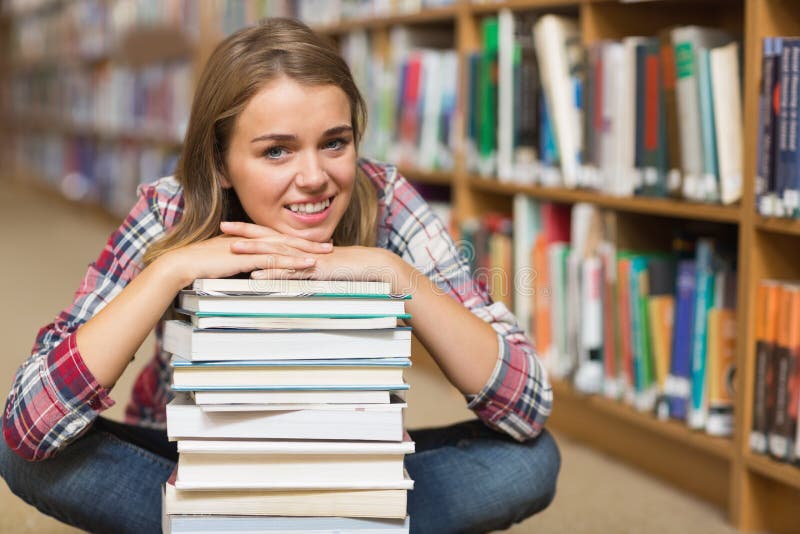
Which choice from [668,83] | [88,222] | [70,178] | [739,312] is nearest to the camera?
[739,312]

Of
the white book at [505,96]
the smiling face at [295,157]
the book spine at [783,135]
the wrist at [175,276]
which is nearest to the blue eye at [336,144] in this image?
the smiling face at [295,157]

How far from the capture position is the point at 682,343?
1901mm

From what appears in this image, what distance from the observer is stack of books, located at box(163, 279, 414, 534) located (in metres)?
1.01

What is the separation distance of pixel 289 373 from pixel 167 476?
335 mm

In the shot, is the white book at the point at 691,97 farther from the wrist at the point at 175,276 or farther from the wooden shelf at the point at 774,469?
the wrist at the point at 175,276

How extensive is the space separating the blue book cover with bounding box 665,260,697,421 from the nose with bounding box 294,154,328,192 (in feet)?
3.01

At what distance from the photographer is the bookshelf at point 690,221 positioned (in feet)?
5.49

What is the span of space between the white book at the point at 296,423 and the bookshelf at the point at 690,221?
0.88 meters

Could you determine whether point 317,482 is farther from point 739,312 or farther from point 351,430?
point 739,312

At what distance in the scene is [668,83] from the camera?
1878 millimetres

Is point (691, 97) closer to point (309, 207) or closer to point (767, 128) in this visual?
point (767, 128)

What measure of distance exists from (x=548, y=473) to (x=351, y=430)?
15.2 inches

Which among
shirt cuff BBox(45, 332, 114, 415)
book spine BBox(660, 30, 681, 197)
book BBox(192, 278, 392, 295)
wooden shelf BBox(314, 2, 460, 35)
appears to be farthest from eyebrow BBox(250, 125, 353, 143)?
wooden shelf BBox(314, 2, 460, 35)

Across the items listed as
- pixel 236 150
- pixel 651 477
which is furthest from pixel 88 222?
pixel 236 150
